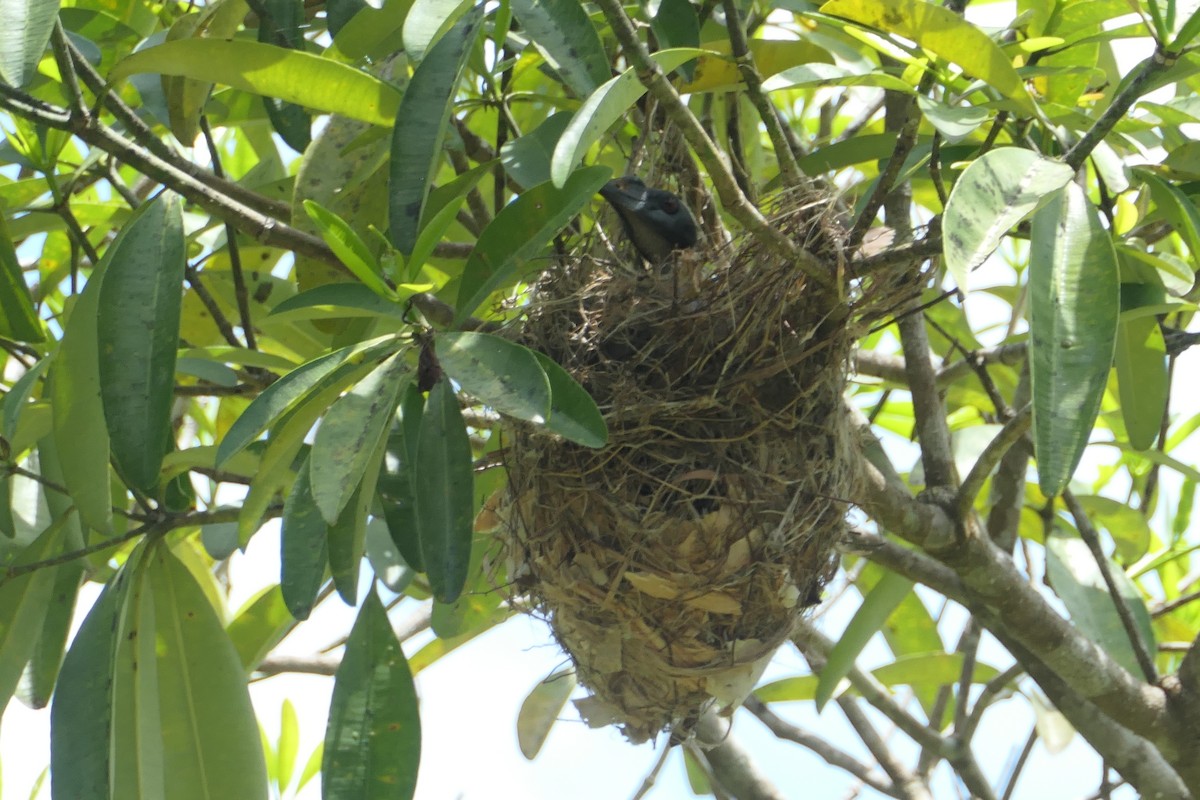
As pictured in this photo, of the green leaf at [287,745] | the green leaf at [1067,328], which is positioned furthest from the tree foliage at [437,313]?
the green leaf at [287,745]

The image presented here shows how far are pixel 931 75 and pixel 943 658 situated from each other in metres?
1.61

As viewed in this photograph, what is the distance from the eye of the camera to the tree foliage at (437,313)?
1.37 m

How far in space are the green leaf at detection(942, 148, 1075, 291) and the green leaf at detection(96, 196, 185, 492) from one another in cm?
95

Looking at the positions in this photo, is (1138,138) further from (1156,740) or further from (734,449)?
(1156,740)

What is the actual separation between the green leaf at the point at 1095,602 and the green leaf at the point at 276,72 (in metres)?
1.64

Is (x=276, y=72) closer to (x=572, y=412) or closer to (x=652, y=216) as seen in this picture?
(x=572, y=412)

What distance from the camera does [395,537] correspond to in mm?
1884

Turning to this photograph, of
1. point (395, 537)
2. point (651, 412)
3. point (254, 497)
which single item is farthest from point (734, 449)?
point (254, 497)

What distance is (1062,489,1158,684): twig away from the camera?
7.85 feet

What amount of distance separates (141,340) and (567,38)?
65cm

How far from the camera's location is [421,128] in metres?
1.52

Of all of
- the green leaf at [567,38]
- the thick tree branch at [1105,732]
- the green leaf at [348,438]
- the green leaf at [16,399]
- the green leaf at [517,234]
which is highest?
the green leaf at [567,38]

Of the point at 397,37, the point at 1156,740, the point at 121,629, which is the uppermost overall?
the point at 397,37

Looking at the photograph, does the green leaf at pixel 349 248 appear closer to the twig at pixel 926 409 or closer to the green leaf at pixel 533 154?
the green leaf at pixel 533 154
